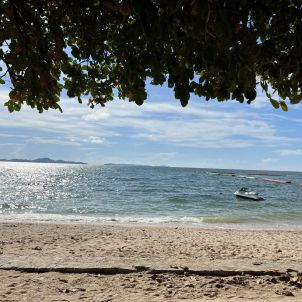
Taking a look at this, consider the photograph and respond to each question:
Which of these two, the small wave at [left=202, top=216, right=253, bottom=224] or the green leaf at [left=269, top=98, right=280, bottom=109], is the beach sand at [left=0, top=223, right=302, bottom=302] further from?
the small wave at [left=202, top=216, right=253, bottom=224]

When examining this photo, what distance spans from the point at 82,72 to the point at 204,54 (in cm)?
264

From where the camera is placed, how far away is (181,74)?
449cm

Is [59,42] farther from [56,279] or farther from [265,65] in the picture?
[56,279]

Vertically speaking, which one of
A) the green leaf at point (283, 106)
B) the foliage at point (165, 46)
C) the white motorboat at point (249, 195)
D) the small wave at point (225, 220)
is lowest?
the small wave at point (225, 220)

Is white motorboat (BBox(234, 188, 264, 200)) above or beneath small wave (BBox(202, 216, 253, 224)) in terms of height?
above

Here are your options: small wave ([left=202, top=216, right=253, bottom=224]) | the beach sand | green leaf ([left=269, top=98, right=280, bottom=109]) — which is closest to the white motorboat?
small wave ([left=202, top=216, right=253, bottom=224])

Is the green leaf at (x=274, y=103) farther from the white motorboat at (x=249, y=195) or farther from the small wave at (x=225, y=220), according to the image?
the white motorboat at (x=249, y=195)

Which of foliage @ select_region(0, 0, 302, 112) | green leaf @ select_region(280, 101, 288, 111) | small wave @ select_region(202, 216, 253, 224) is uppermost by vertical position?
foliage @ select_region(0, 0, 302, 112)

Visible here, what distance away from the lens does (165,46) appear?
4.98 meters

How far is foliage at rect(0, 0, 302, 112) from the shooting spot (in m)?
3.81

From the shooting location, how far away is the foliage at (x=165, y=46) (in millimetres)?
3807

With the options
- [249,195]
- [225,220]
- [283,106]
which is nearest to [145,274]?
[283,106]

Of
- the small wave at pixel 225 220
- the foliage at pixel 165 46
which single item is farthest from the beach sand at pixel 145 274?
the small wave at pixel 225 220

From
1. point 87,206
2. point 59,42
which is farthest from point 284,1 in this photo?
point 87,206
